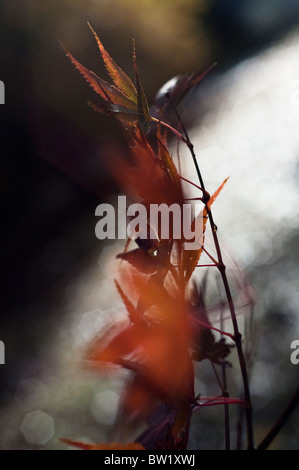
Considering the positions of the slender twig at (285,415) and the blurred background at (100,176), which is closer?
the slender twig at (285,415)

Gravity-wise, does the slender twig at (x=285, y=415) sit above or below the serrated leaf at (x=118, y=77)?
below

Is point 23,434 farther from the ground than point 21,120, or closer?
closer

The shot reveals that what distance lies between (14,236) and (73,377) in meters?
0.64

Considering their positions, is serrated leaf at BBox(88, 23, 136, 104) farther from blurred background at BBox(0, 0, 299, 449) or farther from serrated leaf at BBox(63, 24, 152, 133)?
blurred background at BBox(0, 0, 299, 449)

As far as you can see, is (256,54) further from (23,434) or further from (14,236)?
(23,434)

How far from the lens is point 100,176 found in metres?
1.57

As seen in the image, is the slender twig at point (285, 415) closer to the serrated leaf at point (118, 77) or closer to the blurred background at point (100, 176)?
the serrated leaf at point (118, 77)

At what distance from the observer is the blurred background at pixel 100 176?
936 mm

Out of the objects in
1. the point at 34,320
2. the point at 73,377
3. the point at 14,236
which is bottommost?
the point at 73,377

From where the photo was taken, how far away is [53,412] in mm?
971

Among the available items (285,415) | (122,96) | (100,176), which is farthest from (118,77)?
(100,176)

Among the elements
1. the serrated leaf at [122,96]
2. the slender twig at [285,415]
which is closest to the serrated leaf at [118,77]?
the serrated leaf at [122,96]

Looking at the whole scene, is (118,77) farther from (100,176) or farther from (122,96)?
(100,176)

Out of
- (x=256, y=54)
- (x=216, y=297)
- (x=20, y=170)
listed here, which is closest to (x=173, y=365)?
(x=216, y=297)
